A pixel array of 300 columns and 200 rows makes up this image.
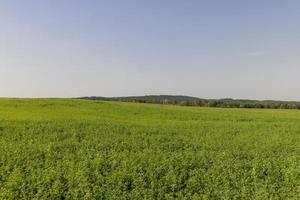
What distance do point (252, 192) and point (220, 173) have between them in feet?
6.68

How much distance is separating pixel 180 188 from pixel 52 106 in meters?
36.9

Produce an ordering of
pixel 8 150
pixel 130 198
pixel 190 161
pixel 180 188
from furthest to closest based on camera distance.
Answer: pixel 8 150 → pixel 190 161 → pixel 180 188 → pixel 130 198

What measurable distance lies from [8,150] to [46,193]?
6590 millimetres

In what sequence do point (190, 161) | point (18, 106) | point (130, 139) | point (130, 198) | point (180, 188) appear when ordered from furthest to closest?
1. point (18, 106)
2. point (130, 139)
3. point (190, 161)
4. point (180, 188)
5. point (130, 198)

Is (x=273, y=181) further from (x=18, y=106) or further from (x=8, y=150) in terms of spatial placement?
(x=18, y=106)

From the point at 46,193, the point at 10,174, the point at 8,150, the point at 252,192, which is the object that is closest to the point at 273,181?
the point at 252,192

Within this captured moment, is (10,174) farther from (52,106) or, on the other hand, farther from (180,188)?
(52,106)

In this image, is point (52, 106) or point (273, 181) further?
point (52, 106)

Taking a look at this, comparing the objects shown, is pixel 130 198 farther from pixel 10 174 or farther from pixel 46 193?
pixel 10 174

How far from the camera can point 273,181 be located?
14836mm

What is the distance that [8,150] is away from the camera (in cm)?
1848

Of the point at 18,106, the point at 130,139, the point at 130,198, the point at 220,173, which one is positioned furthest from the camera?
the point at 18,106

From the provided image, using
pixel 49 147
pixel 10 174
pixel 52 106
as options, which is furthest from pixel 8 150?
pixel 52 106

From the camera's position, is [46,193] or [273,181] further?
[273,181]
